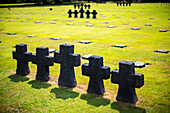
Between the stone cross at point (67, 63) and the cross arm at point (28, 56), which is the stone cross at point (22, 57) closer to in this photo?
the cross arm at point (28, 56)

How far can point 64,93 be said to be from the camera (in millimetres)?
4531

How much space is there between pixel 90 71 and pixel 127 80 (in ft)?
2.55

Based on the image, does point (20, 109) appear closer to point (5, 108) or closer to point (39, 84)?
point (5, 108)

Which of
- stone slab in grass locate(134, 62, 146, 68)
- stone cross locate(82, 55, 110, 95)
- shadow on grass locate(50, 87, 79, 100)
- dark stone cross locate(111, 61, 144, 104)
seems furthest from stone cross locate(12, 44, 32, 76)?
stone slab in grass locate(134, 62, 146, 68)

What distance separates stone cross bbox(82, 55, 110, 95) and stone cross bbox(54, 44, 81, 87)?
37 cm

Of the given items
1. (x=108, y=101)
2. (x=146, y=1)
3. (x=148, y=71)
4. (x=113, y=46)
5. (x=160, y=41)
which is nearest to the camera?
(x=108, y=101)

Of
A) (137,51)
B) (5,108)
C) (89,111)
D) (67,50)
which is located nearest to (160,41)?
(137,51)

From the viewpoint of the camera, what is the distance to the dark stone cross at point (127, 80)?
3885 mm

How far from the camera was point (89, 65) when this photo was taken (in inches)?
174

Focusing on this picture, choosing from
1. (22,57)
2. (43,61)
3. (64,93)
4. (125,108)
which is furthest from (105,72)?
(22,57)

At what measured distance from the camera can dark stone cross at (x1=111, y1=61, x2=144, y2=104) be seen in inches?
153

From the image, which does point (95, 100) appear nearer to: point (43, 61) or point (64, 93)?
point (64, 93)

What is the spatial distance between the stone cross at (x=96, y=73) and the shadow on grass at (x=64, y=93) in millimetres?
328

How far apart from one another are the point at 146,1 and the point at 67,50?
49.0 m
